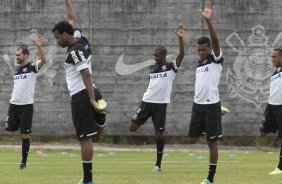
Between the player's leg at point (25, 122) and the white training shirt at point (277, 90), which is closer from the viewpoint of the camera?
the white training shirt at point (277, 90)

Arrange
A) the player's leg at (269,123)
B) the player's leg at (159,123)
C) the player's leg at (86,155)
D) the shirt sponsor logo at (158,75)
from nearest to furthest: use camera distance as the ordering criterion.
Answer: the player's leg at (86,155)
the player's leg at (269,123)
the player's leg at (159,123)
the shirt sponsor logo at (158,75)

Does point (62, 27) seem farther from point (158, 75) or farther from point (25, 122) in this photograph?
point (25, 122)

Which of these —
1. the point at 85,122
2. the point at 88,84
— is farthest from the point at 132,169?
the point at 88,84

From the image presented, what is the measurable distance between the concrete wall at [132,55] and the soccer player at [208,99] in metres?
12.9

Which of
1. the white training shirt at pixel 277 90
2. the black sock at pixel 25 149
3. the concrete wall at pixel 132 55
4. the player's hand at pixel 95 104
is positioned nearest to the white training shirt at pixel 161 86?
the white training shirt at pixel 277 90

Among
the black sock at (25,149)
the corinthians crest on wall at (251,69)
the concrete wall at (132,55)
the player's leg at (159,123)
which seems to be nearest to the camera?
the player's leg at (159,123)

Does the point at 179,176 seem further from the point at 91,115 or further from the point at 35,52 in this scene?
the point at 35,52

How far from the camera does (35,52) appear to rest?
25.9 meters

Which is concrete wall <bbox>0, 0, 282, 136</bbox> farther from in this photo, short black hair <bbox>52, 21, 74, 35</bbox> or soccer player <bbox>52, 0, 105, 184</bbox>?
short black hair <bbox>52, 21, 74, 35</bbox>

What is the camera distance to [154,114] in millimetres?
16250

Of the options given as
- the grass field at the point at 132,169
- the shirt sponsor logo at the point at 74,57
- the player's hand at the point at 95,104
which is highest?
the shirt sponsor logo at the point at 74,57

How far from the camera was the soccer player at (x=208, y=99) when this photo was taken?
12391 millimetres

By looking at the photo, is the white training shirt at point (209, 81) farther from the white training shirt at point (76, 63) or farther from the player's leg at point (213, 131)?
the white training shirt at point (76, 63)

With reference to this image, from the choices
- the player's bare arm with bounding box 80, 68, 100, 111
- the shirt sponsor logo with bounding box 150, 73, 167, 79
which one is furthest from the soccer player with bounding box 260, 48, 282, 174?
the player's bare arm with bounding box 80, 68, 100, 111
